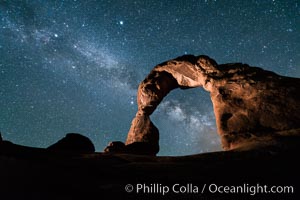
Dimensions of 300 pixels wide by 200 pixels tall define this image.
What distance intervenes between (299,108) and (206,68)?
6299 mm

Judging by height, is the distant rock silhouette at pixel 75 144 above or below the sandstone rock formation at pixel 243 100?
below

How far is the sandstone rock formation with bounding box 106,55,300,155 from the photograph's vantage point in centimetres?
975

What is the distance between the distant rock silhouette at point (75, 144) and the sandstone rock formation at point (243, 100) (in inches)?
105

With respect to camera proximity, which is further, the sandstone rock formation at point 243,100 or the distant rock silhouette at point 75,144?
the distant rock silhouette at point 75,144

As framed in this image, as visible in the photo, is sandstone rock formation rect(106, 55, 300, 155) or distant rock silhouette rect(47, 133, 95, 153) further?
distant rock silhouette rect(47, 133, 95, 153)

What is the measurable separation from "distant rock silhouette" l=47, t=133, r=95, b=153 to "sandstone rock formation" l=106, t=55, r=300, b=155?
266 cm

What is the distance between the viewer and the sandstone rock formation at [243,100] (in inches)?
384

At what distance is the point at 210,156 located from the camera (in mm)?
7336

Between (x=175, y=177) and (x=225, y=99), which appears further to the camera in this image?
(x=225, y=99)

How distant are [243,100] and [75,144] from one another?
9146 millimetres

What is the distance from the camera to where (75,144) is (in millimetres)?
12258

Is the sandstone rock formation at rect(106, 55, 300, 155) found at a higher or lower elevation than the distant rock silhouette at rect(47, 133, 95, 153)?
higher

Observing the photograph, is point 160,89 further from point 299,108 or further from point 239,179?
point 239,179

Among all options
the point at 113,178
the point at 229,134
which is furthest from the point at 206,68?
the point at 113,178
